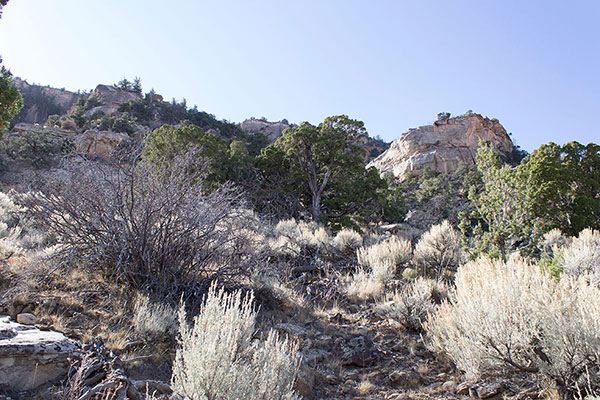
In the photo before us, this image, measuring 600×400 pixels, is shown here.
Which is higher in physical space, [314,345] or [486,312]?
[486,312]

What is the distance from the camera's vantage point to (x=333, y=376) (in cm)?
348

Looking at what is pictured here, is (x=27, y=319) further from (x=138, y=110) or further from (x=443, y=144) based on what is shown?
(x=443, y=144)

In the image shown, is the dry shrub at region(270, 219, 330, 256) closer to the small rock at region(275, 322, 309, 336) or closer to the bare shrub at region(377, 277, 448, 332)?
the small rock at region(275, 322, 309, 336)

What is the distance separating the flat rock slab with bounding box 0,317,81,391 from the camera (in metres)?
2.29

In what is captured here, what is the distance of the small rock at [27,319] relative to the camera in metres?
3.05

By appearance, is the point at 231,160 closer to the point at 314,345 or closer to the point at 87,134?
the point at 314,345

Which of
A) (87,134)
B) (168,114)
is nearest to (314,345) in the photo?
(87,134)

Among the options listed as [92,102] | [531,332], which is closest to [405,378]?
[531,332]

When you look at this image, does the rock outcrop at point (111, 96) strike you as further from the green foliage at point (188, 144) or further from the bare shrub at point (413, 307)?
the bare shrub at point (413, 307)

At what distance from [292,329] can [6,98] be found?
8.74 m

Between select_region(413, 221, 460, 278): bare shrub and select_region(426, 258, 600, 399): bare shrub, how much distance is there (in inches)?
147

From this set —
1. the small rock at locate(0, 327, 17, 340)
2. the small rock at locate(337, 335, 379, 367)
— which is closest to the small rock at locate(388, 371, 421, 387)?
the small rock at locate(337, 335, 379, 367)

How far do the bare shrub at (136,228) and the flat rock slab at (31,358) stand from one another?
54.8 inches

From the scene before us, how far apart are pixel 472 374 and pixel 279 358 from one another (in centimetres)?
192
